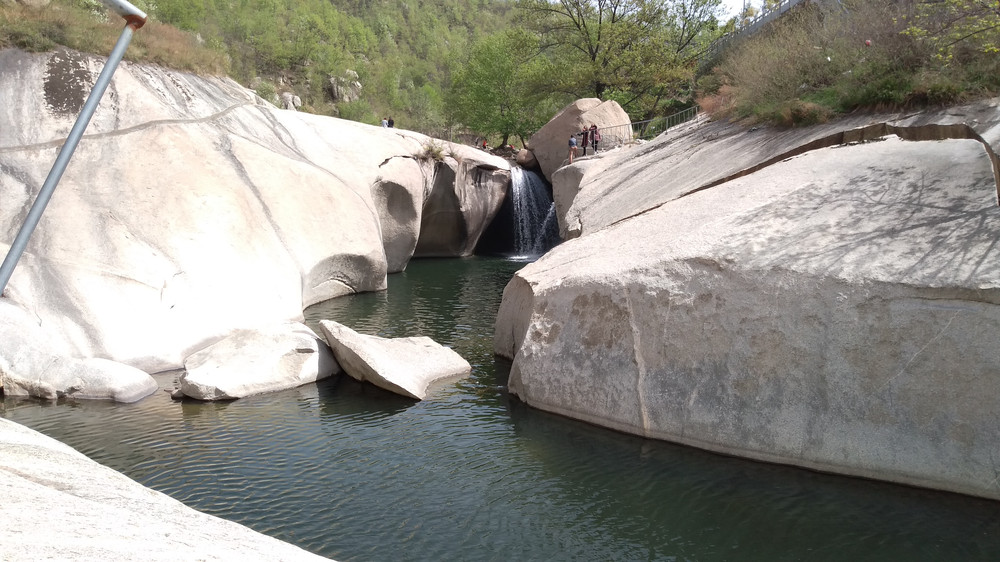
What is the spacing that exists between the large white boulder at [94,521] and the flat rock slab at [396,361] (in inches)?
227

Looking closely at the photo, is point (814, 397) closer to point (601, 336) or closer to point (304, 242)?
point (601, 336)

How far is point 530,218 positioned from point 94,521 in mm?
27553

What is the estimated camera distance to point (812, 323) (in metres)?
8.34

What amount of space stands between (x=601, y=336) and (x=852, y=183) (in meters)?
3.72

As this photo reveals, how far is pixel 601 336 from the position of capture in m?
9.60

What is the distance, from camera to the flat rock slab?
11.3 meters

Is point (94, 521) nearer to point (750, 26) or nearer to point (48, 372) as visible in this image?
point (48, 372)

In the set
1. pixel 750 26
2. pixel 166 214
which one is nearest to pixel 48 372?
pixel 166 214

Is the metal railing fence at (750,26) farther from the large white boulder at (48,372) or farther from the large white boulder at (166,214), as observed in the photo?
the large white boulder at (48,372)

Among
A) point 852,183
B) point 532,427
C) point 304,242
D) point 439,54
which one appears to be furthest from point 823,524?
point 439,54

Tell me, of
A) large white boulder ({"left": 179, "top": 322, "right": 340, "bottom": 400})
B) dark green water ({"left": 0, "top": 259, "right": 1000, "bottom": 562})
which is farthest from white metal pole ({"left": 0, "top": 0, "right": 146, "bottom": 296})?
large white boulder ({"left": 179, "top": 322, "right": 340, "bottom": 400})

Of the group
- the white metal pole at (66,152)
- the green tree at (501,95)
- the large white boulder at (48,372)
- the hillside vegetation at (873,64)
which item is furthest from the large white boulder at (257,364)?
the green tree at (501,95)

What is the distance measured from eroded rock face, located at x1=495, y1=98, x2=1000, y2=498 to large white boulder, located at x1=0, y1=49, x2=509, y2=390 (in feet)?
20.3

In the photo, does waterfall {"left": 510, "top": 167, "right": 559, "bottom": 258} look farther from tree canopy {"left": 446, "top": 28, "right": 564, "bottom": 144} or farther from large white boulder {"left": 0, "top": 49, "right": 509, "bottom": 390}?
tree canopy {"left": 446, "top": 28, "right": 564, "bottom": 144}
